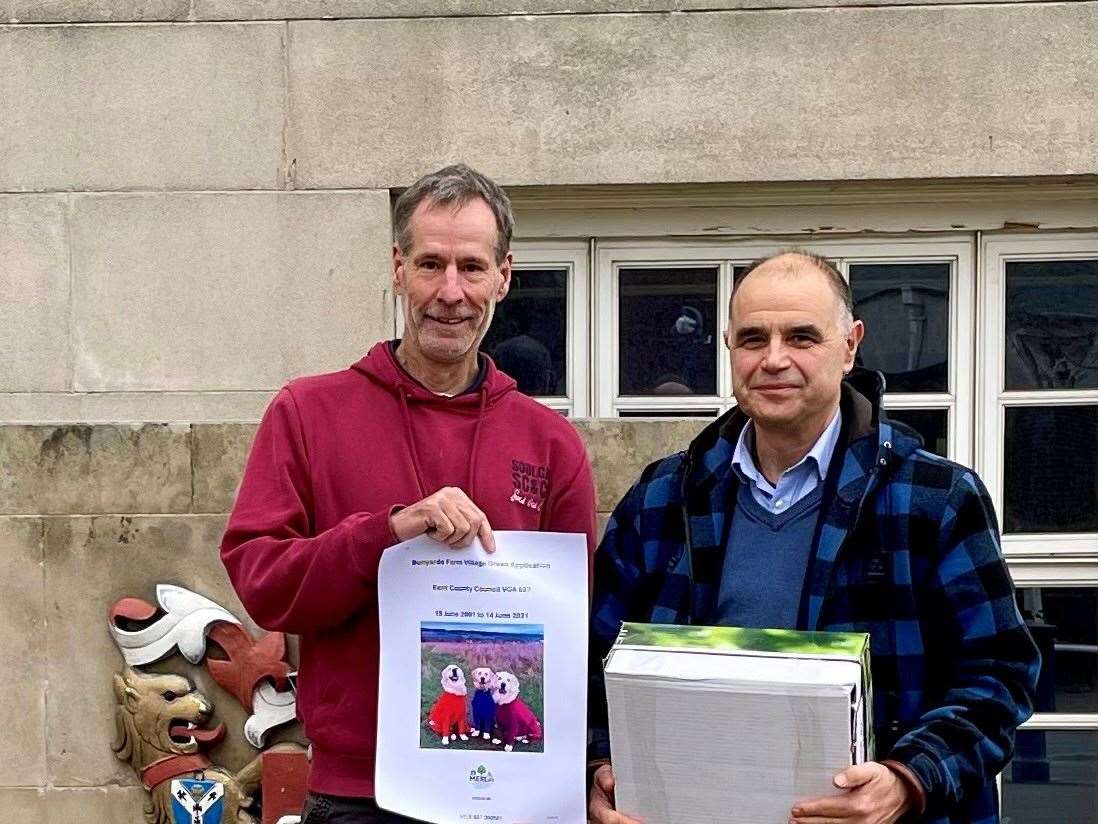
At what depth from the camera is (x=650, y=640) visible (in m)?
2.30

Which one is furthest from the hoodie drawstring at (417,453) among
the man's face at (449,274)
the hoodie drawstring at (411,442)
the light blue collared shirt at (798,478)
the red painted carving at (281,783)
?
the red painted carving at (281,783)

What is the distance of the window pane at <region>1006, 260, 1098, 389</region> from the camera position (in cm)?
470

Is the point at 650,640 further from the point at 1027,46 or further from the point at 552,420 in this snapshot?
the point at 1027,46

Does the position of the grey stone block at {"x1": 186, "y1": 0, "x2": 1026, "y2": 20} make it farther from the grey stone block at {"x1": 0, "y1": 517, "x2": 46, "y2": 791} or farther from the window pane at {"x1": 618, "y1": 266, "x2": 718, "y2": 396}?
the grey stone block at {"x1": 0, "y1": 517, "x2": 46, "y2": 791}

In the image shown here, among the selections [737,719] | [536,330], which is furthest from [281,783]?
[737,719]

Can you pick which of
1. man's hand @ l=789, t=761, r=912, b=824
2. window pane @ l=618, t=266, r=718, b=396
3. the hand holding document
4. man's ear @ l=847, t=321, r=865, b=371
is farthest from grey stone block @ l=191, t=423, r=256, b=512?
man's hand @ l=789, t=761, r=912, b=824

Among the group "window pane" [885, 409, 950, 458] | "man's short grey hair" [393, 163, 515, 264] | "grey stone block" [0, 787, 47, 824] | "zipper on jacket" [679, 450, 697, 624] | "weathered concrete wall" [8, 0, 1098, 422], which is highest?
"weathered concrete wall" [8, 0, 1098, 422]

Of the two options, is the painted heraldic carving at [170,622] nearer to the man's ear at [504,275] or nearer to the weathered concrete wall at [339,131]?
the weathered concrete wall at [339,131]

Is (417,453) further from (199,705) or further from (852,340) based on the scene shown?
(199,705)

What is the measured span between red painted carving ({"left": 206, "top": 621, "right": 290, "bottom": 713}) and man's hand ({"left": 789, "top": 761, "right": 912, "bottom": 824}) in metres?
2.41

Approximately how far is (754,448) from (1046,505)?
2.44 metres

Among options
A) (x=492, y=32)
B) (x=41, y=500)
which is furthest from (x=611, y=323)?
(x=41, y=500)

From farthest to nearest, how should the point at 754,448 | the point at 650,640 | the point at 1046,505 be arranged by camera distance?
the point at 1046,505 → the point at 754,448 → the point at 650,640

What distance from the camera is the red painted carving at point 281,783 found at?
4.26 metres
